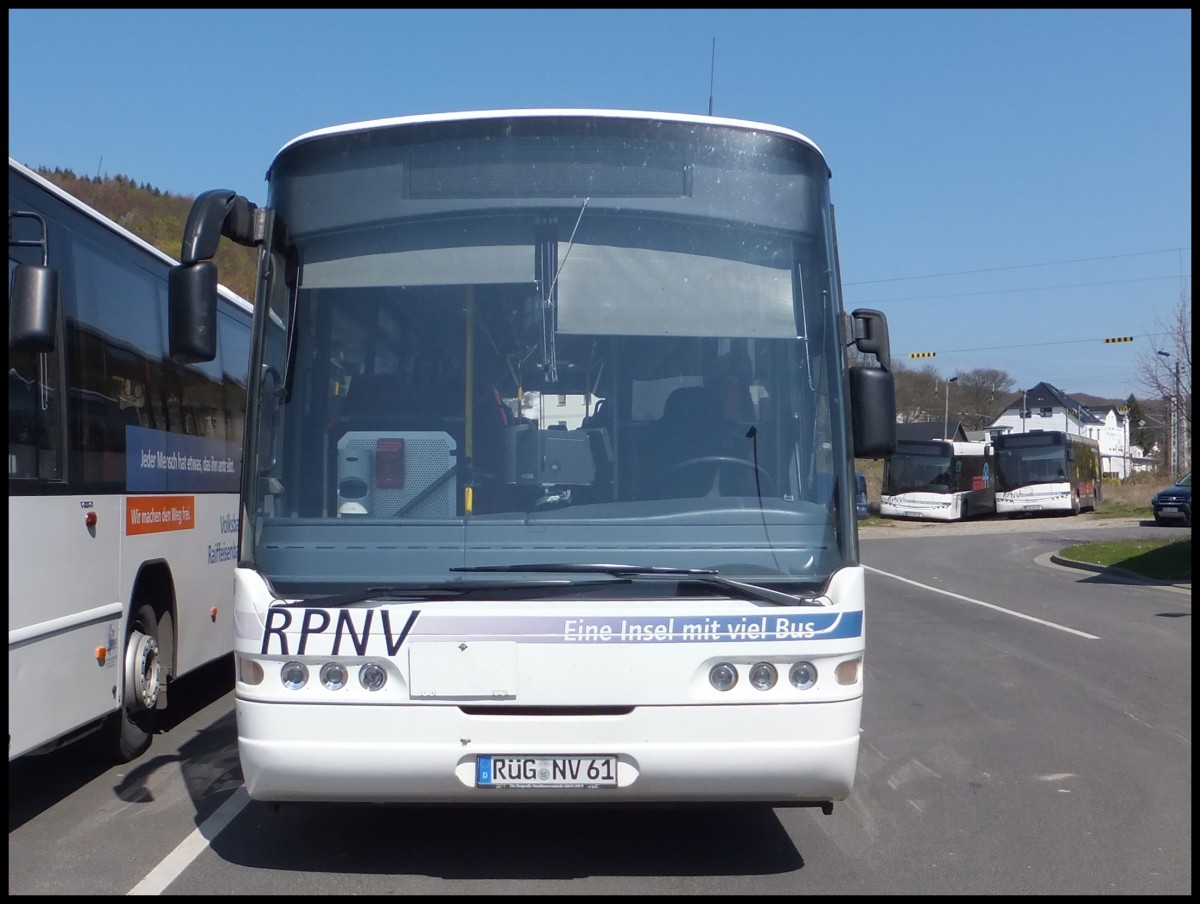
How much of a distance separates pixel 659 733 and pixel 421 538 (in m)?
1.21

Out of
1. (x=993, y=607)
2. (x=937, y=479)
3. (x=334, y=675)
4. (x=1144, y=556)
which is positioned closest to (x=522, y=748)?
(x=334, y=675)

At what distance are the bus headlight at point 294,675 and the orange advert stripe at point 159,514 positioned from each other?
2741 mm

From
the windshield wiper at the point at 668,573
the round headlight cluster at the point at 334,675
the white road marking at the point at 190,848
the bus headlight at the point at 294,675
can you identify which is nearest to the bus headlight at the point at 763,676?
the windshield wiper at the point at 668,573

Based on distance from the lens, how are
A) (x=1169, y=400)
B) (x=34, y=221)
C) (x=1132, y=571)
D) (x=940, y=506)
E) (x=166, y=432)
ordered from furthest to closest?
(x=940, y=506), (x=1169, y=400), (x=1132, y=571), (x=166, y=432), (x=34, y=221)

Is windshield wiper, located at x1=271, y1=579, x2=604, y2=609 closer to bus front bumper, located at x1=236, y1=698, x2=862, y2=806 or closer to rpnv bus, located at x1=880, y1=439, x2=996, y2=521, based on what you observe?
bus front bumper, located at x1=236, y1=698, x2=862, y2=806

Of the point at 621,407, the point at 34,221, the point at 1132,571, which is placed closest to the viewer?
the point at 621,407

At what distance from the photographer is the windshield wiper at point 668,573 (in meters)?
4.88

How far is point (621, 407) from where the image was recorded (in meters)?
5.22

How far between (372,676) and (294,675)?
310 mm

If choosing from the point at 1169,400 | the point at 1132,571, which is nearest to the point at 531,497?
the point at 1132,571

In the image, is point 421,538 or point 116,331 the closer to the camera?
point 421,538

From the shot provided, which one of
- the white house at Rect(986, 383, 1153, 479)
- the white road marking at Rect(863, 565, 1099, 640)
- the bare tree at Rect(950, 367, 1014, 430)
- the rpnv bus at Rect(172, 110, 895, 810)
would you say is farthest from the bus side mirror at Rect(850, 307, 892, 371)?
the white house at Rect(986, 383, 1153, 479)

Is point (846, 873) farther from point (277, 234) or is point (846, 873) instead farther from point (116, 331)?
point (116, 331)

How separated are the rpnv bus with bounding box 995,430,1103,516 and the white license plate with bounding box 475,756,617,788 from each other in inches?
1787
